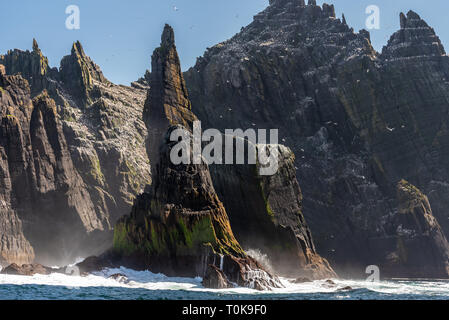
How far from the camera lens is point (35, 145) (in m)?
124

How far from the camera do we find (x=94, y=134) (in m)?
166

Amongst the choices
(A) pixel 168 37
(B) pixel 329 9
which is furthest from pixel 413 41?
(A) pixel 168 37

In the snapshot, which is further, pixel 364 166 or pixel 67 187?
pixel 364 166

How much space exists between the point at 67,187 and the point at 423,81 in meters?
102

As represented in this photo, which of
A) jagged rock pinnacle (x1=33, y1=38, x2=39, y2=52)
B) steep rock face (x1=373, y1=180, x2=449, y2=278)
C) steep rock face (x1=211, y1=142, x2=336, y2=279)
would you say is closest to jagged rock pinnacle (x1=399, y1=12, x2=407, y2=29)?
steep rock face (x1=373, y1=180, x2=449, y2=278)

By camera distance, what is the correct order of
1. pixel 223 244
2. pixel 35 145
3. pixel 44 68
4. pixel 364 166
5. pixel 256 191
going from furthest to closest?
1. pixel 44 68
2. pixel 364 166
3. pixel 35 145
4. pixel 256 191
5. pixel 223 244

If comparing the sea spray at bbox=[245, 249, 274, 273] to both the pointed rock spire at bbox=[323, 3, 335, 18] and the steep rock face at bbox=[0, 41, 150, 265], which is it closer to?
the steep rock face at bbox=[0, 41, 150, 265]

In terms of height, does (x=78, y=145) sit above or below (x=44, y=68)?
below

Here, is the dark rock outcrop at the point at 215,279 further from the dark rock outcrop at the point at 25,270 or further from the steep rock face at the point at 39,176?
the steep rock face at the point at 39,176

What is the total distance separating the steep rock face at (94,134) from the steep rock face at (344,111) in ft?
96.9

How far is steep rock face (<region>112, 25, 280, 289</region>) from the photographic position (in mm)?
69875

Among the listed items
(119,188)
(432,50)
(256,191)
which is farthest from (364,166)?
(119,188)

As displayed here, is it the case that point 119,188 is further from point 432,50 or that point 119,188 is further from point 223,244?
point 432,50

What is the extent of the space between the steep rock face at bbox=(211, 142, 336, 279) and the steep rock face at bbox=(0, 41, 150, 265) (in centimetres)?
4601
